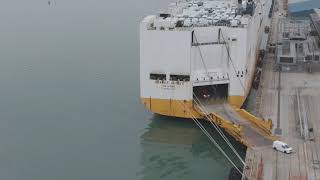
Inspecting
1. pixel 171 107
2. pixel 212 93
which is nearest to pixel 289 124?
pixel 212 93

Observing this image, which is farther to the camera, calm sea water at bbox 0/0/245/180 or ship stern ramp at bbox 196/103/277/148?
ship stern ramp at bbox 196/103/277/148

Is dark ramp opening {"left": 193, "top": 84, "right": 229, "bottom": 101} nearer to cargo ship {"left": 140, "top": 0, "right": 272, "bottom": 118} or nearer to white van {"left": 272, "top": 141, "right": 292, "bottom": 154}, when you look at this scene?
cargo ship {"left": 140, "top": 0, "right": 272, "bottom": 118}

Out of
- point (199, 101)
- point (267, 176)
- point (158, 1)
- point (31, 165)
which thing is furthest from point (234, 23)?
point (158, 1)

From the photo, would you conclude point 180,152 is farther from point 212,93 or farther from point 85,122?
point 85,122

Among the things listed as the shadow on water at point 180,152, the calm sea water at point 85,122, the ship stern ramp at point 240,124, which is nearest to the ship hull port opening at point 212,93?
the ship stern ramp at point 240,124

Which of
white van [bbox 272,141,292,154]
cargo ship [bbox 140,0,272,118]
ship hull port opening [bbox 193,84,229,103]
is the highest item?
cargo ship [bbox 140,0,272,118]

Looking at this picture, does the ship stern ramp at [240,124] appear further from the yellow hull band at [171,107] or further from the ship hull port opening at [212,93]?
the ship hull port opening at [212,93]

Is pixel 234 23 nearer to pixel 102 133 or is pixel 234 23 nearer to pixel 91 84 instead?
pixel 102 133

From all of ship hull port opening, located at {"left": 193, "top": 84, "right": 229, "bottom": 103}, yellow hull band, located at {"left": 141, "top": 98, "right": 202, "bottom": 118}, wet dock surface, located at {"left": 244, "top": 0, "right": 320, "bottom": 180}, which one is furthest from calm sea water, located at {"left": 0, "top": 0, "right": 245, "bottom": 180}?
wet dock surface, located at {"left": 244, "top": 0, "right": 320, "bottom": 180}
